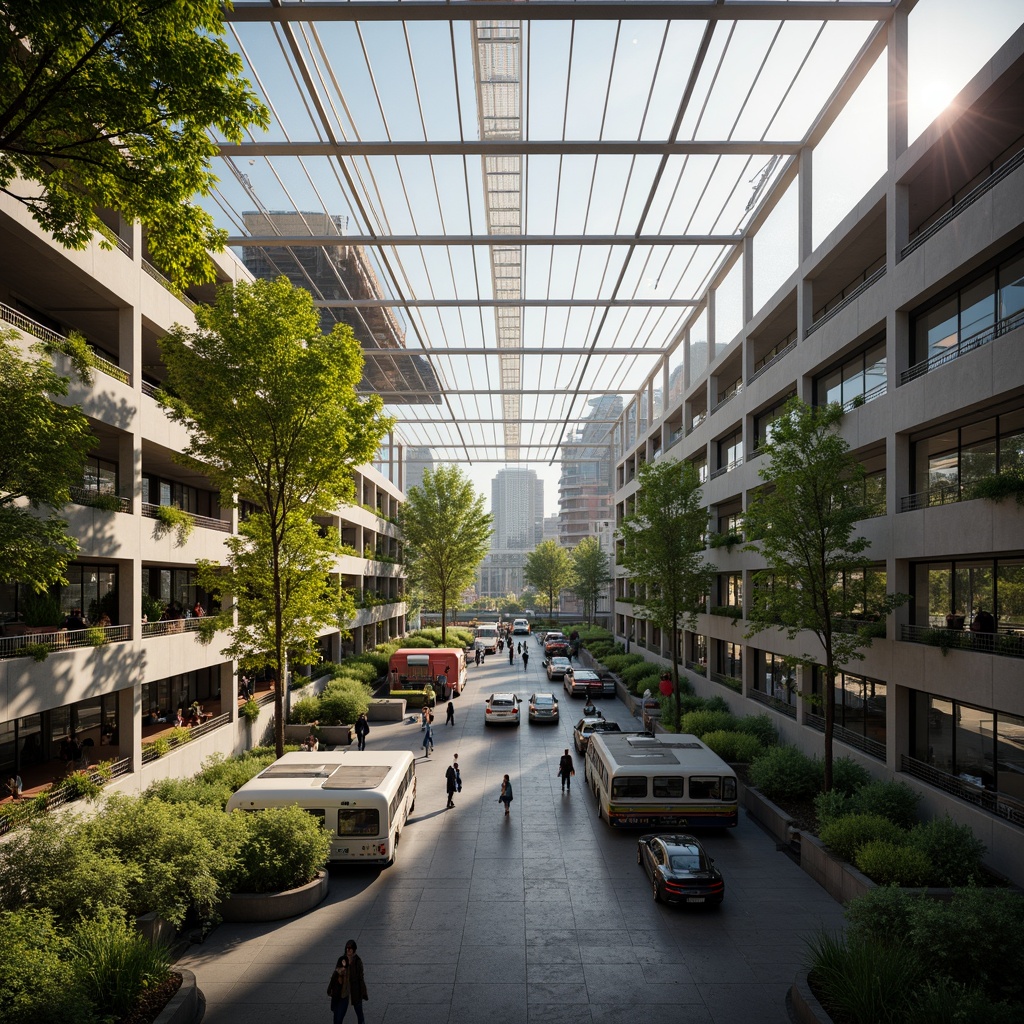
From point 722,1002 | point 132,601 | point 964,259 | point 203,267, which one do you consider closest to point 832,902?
point 722,1002

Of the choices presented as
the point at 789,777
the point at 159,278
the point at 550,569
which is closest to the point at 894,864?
the point at 789,777

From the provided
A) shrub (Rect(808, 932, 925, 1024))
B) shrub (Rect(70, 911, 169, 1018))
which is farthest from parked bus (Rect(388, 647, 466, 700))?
shrub (Rect(808, 932, 925, 1024))

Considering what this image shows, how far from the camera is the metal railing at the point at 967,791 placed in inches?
601

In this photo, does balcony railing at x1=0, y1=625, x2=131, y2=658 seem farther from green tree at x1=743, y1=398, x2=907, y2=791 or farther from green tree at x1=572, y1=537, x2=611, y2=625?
green tree at x1=572, y1=537, x2=611, y2=625

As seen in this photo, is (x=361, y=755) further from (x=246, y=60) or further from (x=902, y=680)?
(x=246, y=60)

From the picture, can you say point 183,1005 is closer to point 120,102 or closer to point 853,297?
point 120,102

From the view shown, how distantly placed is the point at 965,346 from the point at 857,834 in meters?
11.4

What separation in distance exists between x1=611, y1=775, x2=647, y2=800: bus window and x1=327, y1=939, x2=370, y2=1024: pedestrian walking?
32.8 ft

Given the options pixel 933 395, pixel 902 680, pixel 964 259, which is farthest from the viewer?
pixel 902 680

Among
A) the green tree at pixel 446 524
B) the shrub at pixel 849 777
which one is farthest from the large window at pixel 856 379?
the green tree at pixel 446 524

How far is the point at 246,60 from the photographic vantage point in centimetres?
2017

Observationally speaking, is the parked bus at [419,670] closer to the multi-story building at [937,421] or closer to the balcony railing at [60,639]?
the multi-story building at [937,421]

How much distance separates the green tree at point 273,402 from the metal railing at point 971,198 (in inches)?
595

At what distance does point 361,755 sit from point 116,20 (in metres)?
16.2
